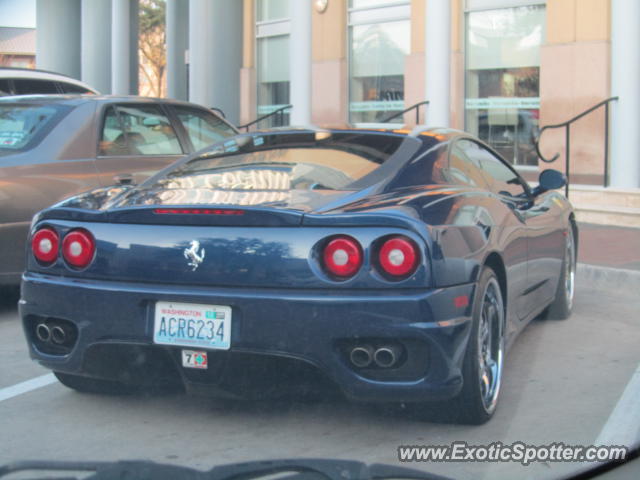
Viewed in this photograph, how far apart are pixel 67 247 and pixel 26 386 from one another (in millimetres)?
1125

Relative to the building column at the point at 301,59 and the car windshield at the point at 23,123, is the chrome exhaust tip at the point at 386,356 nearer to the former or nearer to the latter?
the car windshield at the point at 23,123

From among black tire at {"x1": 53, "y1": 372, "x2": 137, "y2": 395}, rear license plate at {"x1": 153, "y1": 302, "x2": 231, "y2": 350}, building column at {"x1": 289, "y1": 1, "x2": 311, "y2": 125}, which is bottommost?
black tire at {"x1": 53, "y1": 372, "x2": 137, "y2": 395}

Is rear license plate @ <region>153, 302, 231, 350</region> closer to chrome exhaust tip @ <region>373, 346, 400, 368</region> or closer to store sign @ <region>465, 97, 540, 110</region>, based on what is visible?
chrome exhaust tip @ <region>373, 346, 400, 368</region>

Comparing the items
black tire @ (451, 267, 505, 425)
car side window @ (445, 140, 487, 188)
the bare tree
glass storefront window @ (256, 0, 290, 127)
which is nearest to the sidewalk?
car side window @ (445, 140, 487, 188)

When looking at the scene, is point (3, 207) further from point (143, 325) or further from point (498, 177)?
point (498, 177)

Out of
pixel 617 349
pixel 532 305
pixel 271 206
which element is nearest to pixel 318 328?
pixel 271 206

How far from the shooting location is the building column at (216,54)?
17.9 meters

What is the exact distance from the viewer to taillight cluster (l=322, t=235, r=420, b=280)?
3.79 m

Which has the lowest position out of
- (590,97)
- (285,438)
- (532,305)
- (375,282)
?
(285,438)

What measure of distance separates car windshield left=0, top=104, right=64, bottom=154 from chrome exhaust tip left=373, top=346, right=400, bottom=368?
12.7ft

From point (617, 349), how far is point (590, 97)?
9110 millimetres

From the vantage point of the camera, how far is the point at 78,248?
4164 mm

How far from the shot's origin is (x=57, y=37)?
26.2m

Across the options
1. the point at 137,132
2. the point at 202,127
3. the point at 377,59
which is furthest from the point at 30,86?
the point at 377,59
